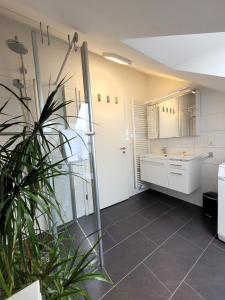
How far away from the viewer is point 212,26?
904 mm

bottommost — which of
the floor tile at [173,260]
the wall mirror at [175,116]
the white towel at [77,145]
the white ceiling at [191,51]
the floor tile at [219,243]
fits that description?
the floor tile at [173,260]

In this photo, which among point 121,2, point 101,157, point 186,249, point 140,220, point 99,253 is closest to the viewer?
point 121,2

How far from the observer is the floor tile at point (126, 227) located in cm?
210

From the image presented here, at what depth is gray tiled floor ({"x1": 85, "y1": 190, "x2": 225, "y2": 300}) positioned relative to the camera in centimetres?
132

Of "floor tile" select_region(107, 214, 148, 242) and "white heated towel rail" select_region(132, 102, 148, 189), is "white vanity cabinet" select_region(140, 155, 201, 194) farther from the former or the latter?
"floor tile" select_region(107, 214, 148, 242)

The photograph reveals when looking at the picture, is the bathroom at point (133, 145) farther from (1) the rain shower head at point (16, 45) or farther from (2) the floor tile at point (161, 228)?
(1) the rain shower head at point (16, 45)

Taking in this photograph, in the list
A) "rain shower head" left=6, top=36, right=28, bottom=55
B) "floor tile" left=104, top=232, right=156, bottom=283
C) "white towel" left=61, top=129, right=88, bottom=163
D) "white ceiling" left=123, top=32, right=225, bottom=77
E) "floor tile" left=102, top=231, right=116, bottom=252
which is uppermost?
"rain shower head" left=6, top=36, right=28, bottom=55

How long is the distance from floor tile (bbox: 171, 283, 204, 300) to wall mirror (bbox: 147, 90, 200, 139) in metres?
2.04

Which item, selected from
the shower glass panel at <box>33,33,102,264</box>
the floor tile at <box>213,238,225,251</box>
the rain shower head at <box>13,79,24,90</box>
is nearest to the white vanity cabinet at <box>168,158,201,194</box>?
the floor tile at <box>213,238,225,251</box>

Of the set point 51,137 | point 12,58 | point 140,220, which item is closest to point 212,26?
point 51,137

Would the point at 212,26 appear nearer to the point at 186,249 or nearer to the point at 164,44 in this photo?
the point at 164,44

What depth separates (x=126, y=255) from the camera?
1.74 metres

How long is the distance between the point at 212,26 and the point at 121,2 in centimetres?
53

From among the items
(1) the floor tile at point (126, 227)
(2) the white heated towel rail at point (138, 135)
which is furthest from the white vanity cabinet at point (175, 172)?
(1) the floor tile at point (126, 227)
